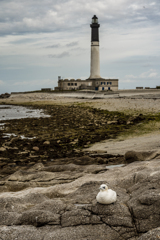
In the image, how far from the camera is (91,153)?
14766 mm

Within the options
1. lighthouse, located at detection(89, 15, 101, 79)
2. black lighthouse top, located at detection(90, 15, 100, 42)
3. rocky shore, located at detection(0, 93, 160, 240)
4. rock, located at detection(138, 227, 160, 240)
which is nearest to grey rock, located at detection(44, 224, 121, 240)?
rocky shore, located at detection(0, 93, 160, 240)

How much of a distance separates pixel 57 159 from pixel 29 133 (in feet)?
23.8

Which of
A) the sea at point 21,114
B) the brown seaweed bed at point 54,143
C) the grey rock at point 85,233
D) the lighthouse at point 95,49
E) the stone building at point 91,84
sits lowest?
the brown seaweed bed at point 54,143

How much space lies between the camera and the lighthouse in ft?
242

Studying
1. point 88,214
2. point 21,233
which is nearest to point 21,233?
point 21,233

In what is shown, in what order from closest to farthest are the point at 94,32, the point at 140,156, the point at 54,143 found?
1. the point at 140,156
2. the point at 54,143
3. the point at 94,32

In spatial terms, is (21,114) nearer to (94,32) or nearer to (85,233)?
(85,233)

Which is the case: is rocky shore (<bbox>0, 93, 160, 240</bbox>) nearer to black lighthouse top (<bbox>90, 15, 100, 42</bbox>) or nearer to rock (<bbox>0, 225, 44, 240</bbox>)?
rock (<bbox>0, 225, 44, 240</bbox>)

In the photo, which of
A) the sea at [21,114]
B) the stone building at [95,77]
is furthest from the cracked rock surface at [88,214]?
the stone building at [95,77]

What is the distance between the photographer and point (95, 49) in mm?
73938

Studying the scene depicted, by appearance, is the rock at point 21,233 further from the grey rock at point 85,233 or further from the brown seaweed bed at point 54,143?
the brown seaweed bed at point 54,143

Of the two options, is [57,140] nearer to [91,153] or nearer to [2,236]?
[91,153]

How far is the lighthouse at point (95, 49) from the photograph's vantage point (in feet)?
242

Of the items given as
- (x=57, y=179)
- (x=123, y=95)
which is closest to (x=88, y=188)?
(x=57, y=179)
